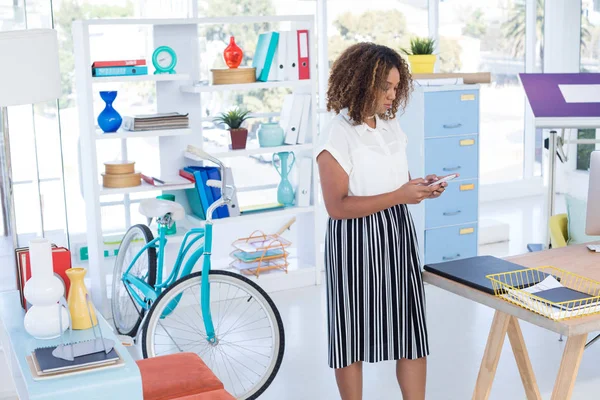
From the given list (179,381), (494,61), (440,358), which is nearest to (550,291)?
(179,381)

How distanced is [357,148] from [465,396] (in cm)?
137

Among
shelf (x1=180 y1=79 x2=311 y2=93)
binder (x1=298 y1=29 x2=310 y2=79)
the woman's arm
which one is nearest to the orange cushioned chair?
the woman's arm

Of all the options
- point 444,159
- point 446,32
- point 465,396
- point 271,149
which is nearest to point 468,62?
point 446,32

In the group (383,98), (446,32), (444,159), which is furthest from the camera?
(446,32)

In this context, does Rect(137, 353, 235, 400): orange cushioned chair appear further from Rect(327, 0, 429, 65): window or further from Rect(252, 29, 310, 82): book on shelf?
Rect(327, 0, 429, 65): window

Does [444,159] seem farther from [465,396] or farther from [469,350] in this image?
[465,396]

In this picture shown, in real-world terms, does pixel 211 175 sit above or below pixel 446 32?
below

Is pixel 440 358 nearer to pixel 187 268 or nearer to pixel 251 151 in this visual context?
pixel 187 268

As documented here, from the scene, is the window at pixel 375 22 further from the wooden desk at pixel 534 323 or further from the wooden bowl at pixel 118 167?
the wooden desk at pixel 534 323

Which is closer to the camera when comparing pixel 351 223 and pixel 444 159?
pixel 351 223

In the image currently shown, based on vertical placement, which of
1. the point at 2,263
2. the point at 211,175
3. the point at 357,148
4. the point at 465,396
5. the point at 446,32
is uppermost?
the point at 446,32

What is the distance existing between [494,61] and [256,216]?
3.75 metres

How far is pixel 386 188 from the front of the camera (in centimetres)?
279

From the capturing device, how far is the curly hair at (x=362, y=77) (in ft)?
8.91
